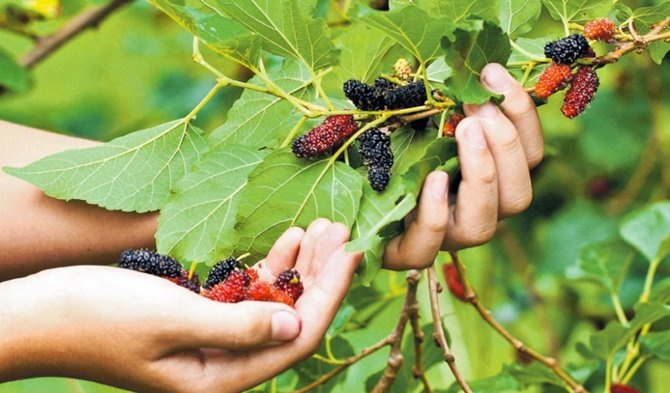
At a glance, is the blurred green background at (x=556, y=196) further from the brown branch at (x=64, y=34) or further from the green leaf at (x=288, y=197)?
the green leaf at (x=288, y=197)

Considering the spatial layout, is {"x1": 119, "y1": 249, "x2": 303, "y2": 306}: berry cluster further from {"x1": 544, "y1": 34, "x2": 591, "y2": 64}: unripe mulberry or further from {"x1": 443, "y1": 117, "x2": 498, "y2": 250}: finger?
{"x1": 544, "y1": 34, "x2": 591, "y2": 64}: unripe mulberry

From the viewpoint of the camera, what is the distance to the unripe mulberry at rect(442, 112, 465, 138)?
913 mm

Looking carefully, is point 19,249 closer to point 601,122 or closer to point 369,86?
point 369,86

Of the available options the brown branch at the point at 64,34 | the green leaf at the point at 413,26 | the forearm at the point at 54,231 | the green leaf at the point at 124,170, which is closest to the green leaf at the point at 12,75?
the brown branch at the point at 64,34

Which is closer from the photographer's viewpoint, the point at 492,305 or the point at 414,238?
the point at 414,238

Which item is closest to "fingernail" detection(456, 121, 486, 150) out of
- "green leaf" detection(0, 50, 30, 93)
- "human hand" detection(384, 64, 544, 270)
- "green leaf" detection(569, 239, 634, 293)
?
"human hand" detection(384, 64, 544, 270)

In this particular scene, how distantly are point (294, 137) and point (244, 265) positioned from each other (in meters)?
0.13

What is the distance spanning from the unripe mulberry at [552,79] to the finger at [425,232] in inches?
4.5

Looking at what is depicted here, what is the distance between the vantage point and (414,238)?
93cm

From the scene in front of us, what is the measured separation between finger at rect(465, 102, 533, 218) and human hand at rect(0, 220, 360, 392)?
16 centimetres

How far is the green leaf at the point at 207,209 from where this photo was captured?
0.95 metres

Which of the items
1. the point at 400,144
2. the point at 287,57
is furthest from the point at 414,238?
the point at 287,57

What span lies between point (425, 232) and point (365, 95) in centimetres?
14

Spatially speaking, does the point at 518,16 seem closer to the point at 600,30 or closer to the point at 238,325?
the point at 600,30
